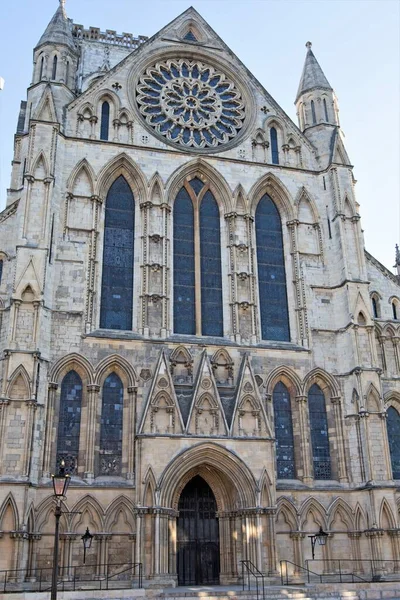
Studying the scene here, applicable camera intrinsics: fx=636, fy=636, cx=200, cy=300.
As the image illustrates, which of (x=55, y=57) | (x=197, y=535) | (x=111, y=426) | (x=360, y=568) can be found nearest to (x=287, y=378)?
(x=197, y=535)

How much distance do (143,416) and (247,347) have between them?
4723 millimetres

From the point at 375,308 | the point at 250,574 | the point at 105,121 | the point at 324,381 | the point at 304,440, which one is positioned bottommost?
A: the point at 250,574

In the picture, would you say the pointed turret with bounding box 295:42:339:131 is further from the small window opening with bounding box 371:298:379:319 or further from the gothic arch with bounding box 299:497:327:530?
the gothic arch with bounding box 299:497:327:530

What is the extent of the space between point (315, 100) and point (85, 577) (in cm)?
2114

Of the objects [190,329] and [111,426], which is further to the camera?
[190,329]

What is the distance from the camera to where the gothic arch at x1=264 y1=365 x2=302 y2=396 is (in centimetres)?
2231

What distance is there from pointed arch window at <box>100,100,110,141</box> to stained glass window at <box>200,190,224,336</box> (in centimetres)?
459

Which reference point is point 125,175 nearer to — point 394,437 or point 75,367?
point 75,367

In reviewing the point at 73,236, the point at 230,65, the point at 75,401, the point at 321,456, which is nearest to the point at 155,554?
the point at 75,401

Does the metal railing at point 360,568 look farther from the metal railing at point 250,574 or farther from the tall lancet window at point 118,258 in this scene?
the tall lancet window at point 118,258

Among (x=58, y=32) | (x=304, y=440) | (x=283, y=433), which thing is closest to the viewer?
(x=304, y=440)

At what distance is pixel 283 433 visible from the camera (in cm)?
2202

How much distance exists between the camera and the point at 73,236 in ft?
74.7

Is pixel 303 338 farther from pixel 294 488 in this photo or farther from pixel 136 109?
pixel 136 109
